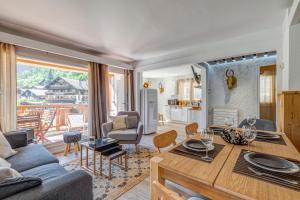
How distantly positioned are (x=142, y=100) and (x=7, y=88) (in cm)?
321

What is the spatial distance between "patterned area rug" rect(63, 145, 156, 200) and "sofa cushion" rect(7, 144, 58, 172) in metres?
0.64

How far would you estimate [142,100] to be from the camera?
15.9 ft

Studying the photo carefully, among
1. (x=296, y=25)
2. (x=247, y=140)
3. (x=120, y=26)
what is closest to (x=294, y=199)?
(x=247, y=140)

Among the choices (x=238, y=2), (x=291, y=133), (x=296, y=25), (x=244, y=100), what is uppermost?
(x=238, y=2)

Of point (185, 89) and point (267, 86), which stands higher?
point (185, 89)

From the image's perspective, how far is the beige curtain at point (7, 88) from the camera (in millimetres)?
2484

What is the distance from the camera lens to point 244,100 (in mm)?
4125

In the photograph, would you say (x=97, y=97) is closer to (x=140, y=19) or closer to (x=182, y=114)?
(x=140, y=19)

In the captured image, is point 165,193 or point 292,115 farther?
point 292,115

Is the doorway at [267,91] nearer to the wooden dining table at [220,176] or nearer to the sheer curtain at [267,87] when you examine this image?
the sheer curtain at [267,87]

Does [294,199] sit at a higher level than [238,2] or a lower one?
lower

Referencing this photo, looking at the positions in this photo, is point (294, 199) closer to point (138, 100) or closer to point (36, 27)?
point (36, 27)

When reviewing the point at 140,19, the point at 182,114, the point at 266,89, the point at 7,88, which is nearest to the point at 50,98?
the point at 7,88

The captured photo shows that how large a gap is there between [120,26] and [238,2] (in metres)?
1.78
